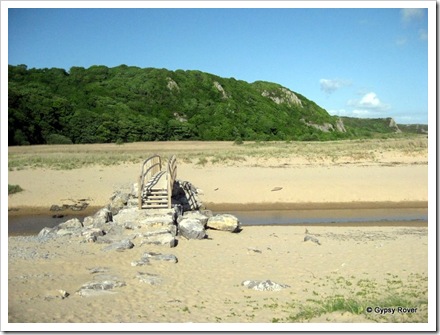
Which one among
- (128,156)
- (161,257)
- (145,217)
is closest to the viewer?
(161,257)

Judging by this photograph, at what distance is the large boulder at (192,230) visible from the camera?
47.0 ft

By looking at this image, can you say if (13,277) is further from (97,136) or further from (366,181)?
(97,136)

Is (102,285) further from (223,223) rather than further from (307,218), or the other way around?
(307,218)

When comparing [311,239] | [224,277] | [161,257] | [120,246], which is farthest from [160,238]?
[311,239]

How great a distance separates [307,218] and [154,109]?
46.3 metres

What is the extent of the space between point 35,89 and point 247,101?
44580 mm

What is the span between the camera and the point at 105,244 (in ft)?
43.1

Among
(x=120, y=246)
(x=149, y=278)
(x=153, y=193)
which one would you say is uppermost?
(x=153, y=193)

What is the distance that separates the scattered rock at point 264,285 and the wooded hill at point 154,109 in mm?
20531

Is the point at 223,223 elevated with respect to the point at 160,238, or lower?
elevated

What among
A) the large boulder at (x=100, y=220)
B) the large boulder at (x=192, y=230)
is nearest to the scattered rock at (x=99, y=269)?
the large boulder at (x=192, y=230)

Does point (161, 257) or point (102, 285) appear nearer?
point (102, 285)

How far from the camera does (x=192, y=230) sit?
14.3m

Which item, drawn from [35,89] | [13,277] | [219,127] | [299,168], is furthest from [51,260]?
[219,127]
